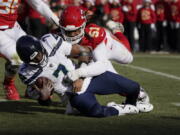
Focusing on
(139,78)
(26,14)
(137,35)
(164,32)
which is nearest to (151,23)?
(164,32)

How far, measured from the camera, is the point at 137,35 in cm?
2033

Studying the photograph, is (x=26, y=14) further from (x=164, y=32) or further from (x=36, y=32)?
(x=164, y=32)

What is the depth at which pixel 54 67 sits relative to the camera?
6.84 metres

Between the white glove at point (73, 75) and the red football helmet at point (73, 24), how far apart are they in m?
0.67

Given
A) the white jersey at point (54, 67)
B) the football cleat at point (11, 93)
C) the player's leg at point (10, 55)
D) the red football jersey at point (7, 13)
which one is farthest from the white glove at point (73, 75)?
the red football jersey at point (7, 13)

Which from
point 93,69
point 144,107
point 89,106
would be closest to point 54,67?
point 93,69

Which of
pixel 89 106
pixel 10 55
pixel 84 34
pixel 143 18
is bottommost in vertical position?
pixel 143 18

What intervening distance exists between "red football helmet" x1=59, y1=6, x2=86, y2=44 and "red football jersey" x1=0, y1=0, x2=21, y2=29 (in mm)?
1277

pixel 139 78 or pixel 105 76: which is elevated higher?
pixel 105 76

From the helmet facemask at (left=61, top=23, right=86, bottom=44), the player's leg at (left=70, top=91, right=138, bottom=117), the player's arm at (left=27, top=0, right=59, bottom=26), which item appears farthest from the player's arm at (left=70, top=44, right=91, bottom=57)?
the player's arm at (left=27, top=0, right=59, bottom=26)

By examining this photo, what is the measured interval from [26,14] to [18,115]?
1017cm

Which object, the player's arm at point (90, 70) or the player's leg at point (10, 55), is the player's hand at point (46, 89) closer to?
the player's arm at point (90, 70)

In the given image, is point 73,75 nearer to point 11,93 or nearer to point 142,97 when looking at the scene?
point 142,97

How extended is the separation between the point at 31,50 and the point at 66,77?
430mm
